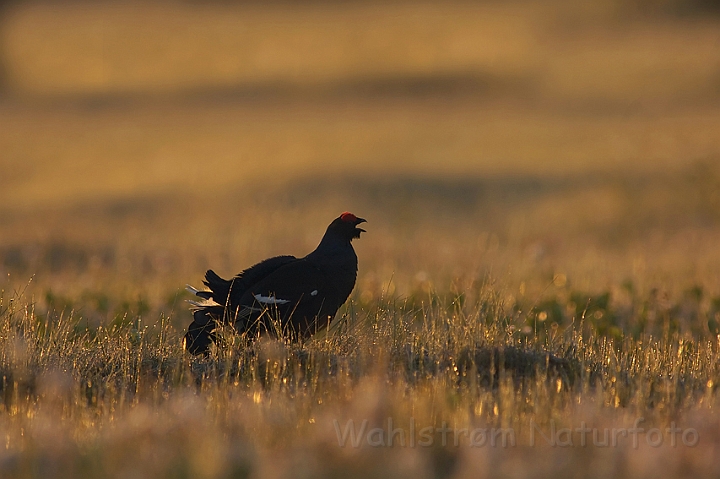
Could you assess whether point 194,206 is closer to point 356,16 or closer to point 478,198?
point 478,198

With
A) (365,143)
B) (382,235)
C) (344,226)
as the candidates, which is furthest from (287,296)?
(365,143)

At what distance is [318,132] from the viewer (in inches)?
1403

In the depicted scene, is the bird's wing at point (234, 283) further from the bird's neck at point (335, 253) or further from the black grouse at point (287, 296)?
the bird's neck at point (335, 253)

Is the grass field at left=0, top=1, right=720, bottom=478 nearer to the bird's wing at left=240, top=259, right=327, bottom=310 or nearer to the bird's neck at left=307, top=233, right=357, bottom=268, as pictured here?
the bird's wing at left=240, top=259, right=327, bottom=310

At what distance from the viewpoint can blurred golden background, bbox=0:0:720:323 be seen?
15664mm

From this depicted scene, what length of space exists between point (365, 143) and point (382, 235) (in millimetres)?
13968

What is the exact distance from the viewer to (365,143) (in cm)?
3247

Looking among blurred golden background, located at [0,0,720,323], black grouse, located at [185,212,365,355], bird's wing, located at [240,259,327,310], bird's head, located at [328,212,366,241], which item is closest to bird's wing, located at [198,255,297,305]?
black grouse, located at [185,212,365,355]

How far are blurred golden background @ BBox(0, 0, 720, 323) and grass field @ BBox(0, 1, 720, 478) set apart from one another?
0.15 meters

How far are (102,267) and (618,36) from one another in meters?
42.9

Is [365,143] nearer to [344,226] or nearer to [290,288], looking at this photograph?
[344,226]

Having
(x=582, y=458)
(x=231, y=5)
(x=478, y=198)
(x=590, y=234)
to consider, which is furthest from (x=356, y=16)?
(x=582, y=458)

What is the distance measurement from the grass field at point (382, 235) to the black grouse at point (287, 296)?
20 cm

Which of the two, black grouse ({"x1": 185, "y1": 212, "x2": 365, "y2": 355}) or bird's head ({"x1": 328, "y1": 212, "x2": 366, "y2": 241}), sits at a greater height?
bird's head ({"x1": 328, "y1": 212, "x2": 366, "y2": 241})
